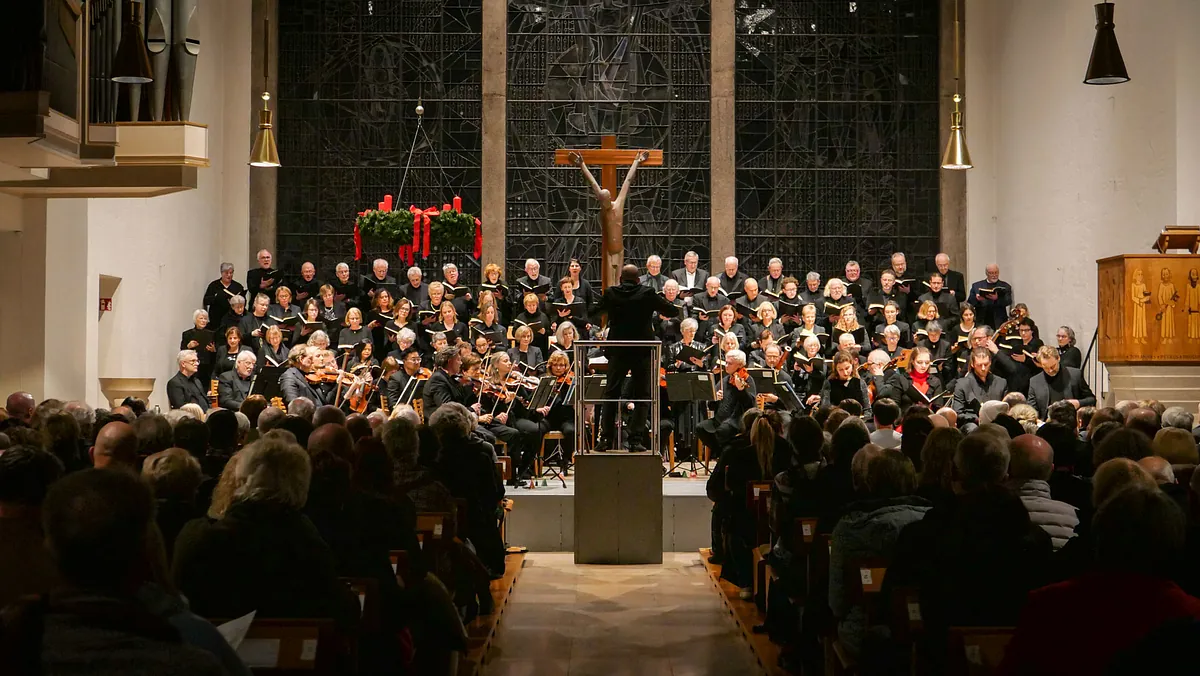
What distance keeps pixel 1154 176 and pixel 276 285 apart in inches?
367

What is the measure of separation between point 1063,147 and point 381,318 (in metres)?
7.58

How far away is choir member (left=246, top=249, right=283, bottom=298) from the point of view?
49.6ft

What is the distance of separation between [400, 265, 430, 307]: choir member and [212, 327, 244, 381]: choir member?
2.02 meters

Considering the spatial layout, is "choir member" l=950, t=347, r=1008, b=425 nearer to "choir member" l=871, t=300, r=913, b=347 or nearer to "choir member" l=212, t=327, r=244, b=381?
"choir member" l=871, t=300, r=913, b=347

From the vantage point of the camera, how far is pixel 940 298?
14.8 m

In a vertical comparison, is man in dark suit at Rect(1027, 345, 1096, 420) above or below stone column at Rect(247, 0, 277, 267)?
below

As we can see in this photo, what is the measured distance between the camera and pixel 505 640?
638 centimetres

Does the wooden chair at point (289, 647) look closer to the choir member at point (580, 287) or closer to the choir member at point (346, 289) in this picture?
the choir member at point (580, 287)

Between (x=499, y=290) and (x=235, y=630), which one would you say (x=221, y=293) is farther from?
(x=235, y=630)

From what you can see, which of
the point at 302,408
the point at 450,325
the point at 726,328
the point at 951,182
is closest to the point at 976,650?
the point at 302,408

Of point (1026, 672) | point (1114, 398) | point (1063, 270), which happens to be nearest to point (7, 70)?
point (1026, 672)

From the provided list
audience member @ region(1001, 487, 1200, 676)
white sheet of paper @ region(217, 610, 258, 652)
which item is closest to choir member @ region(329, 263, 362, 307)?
white sheet of paper @ region(217, 610, 258, 652)

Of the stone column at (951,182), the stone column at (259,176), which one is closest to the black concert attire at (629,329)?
the stone column at (951,182)

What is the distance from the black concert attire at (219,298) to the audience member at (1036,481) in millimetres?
11824
